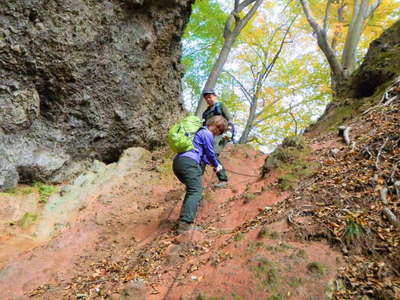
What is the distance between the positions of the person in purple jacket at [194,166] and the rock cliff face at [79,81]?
4.15 metres

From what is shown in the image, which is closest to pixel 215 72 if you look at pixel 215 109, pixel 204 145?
pixel 215 109

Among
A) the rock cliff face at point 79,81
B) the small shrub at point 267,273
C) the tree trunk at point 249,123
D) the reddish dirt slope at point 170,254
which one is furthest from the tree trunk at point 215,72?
the tree trunk at point 249,123

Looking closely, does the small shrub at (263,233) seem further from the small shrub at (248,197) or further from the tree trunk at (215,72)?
the tree trunk at (215,72)

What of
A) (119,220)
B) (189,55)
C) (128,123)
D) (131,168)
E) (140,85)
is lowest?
(119,220)

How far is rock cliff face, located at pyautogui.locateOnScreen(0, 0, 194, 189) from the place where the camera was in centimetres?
631

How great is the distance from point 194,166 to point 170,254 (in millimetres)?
1320

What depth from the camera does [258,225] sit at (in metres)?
3.75

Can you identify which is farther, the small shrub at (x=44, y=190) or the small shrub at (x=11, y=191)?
the small shrub at (x=44, y=190)

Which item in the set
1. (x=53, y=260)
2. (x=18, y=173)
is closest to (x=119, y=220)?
(x=53, y=260)

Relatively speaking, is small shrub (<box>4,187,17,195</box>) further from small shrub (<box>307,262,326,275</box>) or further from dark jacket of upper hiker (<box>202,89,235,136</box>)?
small shrub (<box>307,262,326,275</box>)

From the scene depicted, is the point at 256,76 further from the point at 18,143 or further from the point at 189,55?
the point at 18,143

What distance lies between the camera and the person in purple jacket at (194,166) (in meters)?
4.31

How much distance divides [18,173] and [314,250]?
6.30 m

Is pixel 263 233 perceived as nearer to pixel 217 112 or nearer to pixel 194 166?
pixel 194 166
